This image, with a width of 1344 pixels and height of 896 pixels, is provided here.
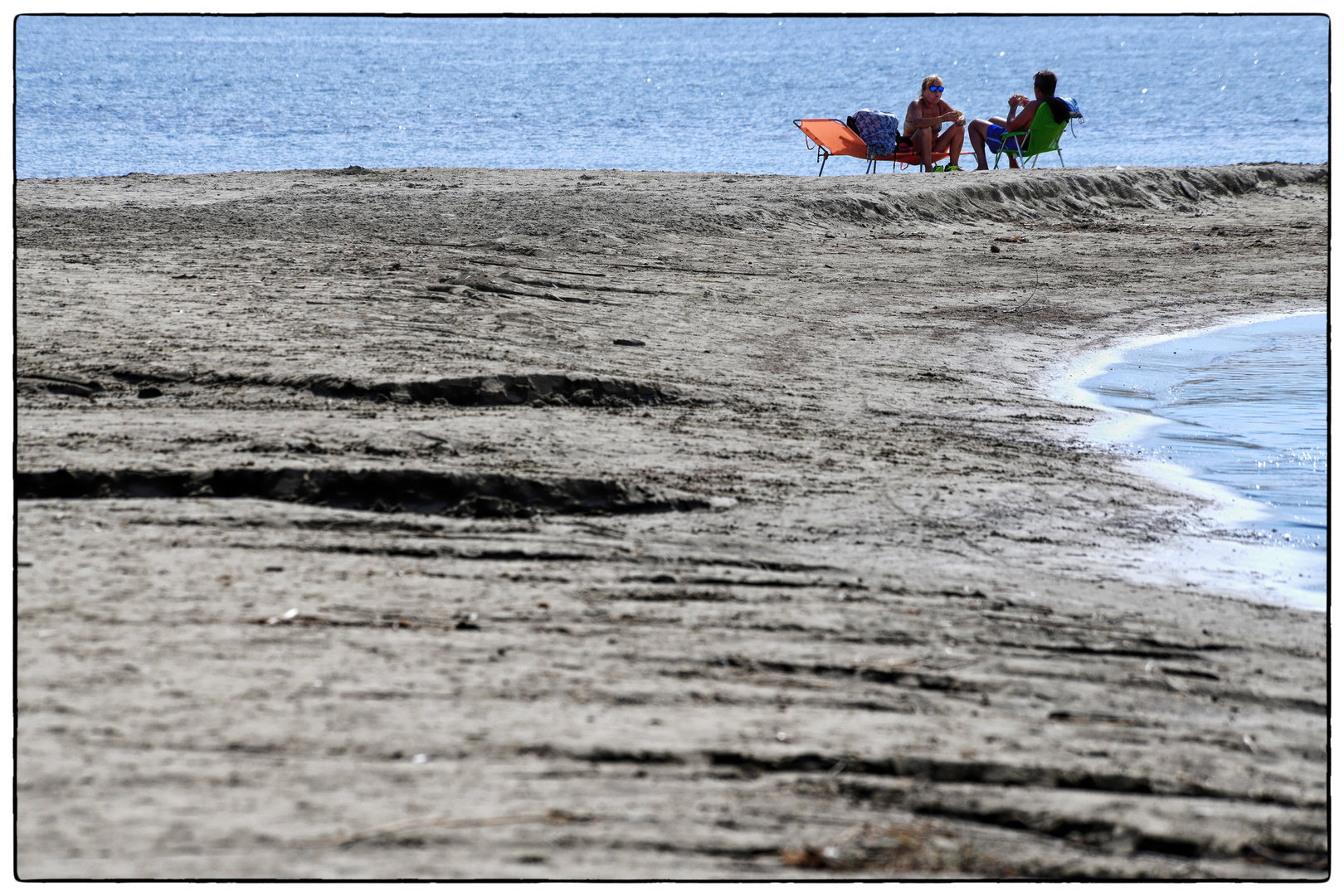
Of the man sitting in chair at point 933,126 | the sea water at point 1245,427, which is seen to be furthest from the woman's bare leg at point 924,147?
the sea water at point 1245,427

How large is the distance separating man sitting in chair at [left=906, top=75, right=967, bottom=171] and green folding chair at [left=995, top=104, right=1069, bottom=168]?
2.39 feet

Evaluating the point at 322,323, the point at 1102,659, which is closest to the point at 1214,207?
the point at 322,323

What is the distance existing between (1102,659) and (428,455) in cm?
304

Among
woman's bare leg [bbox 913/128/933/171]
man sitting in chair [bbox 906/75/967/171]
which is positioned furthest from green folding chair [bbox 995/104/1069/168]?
woman's bare leg [bbox 913/128/933/171]

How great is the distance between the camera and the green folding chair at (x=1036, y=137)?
57.1ft

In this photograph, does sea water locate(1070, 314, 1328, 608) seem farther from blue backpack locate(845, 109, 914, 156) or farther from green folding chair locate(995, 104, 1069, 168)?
blue backpack locate(845, 109, 914, 156)

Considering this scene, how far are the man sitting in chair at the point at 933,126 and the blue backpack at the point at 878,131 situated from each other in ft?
0.59

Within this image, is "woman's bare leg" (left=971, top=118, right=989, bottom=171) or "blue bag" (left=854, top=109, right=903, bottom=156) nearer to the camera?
"blue bag" (left=854, top=109, right=903, bottom=156)

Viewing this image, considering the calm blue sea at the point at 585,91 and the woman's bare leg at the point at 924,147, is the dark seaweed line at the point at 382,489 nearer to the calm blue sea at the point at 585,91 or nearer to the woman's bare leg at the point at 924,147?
the calm blue sea at the point at 585,91

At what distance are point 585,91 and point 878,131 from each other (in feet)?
99.6

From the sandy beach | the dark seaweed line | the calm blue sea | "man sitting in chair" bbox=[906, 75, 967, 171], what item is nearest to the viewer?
the sandy beach

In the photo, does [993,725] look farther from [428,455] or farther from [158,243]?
[158,243]

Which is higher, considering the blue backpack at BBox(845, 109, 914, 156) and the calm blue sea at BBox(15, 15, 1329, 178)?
the calm blue sea at BBox(15, 15, 1329, 178)

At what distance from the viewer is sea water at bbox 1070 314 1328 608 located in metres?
5.72
